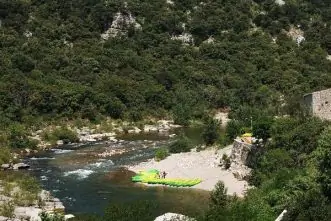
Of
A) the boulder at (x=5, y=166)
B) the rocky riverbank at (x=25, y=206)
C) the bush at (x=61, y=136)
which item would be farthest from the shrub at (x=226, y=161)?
the bush at (x=61, y=136)

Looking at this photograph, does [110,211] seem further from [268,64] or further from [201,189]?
[268,64]

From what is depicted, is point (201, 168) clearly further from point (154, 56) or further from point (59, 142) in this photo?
point (154, 56)

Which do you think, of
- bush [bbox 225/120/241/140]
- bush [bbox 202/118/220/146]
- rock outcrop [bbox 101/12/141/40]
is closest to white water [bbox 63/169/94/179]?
bush [bbox 202/118/220/146]

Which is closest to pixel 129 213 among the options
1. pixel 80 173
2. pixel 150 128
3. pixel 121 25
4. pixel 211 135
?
pixel 80 173

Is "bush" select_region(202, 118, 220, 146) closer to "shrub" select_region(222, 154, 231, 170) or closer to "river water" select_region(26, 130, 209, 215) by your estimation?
"river water" select_region(26, 130, 209, 215)

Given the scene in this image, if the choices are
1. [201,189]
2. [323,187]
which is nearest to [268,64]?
[201,189]

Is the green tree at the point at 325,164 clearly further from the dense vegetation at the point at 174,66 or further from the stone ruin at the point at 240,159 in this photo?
the stone ruin at the point at 240,159
